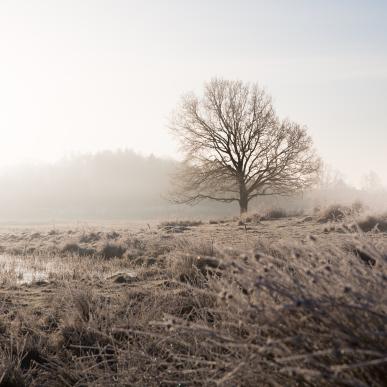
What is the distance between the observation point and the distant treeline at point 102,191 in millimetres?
56031

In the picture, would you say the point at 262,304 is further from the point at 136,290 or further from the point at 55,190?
the point at 55,190

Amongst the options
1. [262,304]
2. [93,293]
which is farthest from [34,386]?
[262,304]

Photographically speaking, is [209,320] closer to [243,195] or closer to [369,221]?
[369,221]

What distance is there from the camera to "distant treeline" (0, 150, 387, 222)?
56031 millimetres

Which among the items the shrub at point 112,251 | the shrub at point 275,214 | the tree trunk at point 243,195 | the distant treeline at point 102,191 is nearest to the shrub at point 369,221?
the shrub at point 112,251

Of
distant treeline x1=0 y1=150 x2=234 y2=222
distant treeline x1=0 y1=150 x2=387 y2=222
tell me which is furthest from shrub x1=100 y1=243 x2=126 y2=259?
distant treeline x1=0 y1=150 x2=234 y2=222

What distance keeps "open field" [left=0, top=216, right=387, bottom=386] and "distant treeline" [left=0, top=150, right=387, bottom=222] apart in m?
40.2

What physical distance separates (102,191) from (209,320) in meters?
72.1

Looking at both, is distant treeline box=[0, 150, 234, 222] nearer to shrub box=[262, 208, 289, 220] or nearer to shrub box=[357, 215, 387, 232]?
shrub box=[262, 208, 289, 220]

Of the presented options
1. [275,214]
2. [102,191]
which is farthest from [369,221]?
[102,191]

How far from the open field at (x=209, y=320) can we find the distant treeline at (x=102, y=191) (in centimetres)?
4019

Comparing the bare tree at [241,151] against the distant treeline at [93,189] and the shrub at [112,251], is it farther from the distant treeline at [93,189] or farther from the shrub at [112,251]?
the distant treeline at [93,189]

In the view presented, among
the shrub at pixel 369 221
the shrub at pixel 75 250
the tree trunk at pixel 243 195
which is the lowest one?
the shrub at pixel 75 250

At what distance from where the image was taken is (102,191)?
248 feet
